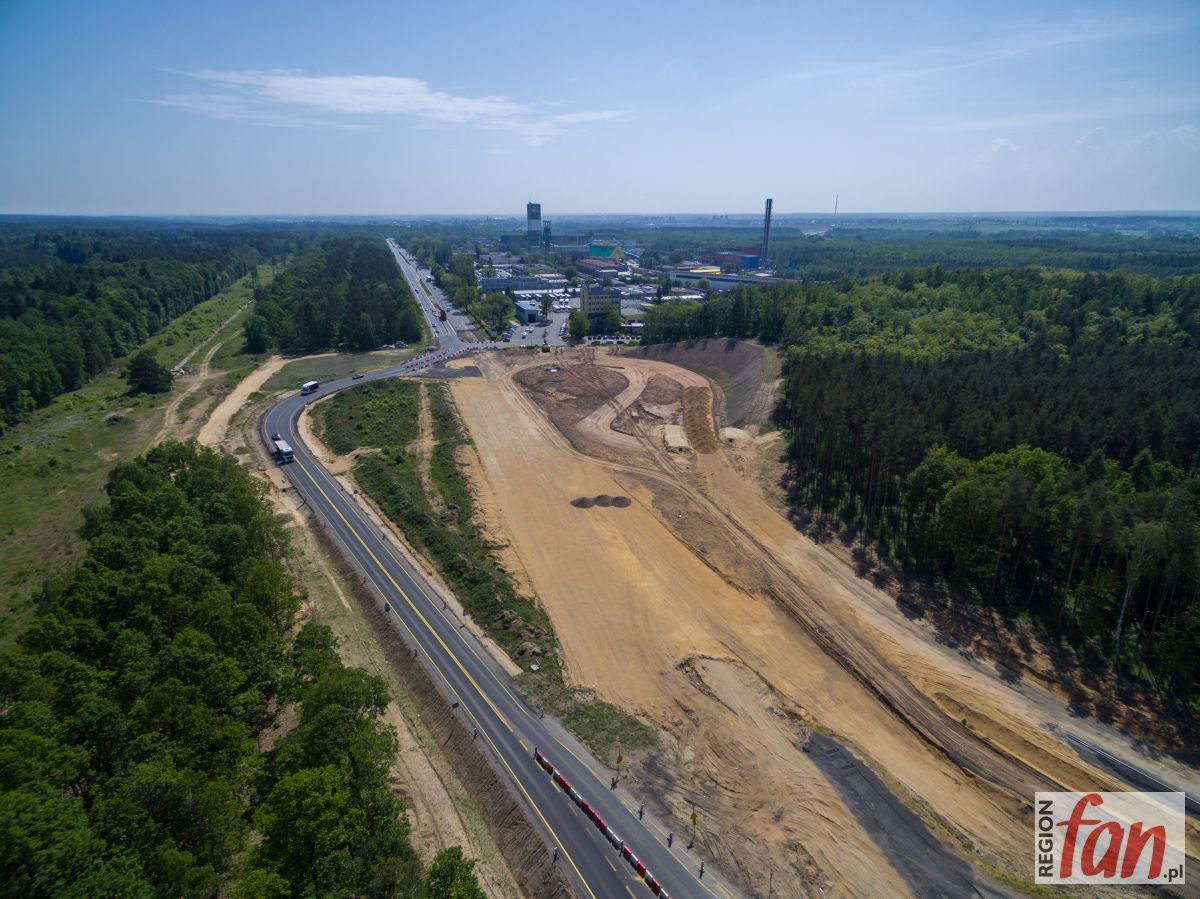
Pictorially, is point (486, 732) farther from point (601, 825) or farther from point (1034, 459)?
point (1034, 459)

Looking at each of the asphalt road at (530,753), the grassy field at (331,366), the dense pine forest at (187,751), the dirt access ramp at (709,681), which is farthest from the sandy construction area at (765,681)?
the grassy field at (331,366)

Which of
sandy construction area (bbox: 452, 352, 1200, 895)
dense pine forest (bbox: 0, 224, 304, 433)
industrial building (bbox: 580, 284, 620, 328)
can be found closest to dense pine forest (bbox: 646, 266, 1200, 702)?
sandy construction area (bbox: 452, 352, 1200, 895)

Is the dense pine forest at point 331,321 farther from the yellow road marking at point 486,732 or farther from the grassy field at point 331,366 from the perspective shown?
the yellow road marking at point 486,732

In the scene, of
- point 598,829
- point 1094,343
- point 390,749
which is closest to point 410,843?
point 390,749

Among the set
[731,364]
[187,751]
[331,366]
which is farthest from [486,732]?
[331,366]

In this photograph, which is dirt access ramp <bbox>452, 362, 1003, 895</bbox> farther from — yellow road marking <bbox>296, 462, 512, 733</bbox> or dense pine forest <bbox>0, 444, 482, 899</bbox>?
dense pine forest <bbox>0, 444, 482, 899</bbox>

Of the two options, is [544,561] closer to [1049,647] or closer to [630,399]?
[1049,647]

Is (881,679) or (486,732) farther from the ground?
(486,732)
